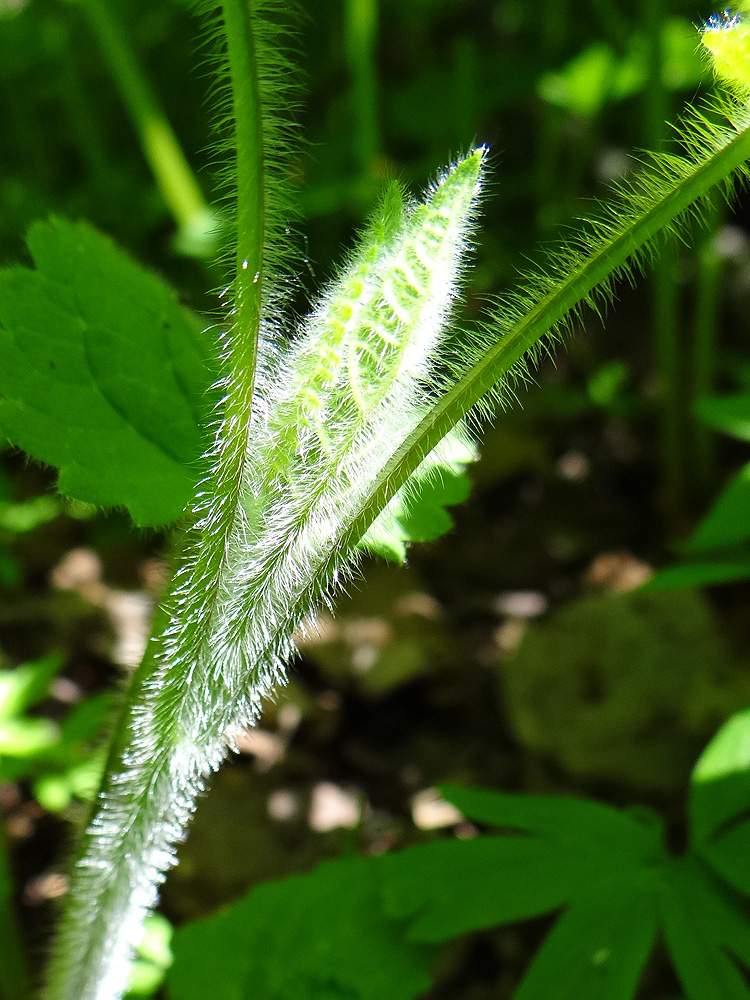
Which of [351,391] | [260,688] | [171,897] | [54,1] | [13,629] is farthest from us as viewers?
[54,1]

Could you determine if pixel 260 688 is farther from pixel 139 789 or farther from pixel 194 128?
pixel 194 128

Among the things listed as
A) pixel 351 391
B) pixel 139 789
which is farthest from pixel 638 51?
pixel 139 789

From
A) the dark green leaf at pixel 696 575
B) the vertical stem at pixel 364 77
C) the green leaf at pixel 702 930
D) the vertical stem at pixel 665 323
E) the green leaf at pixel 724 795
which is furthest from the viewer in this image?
the vertical stem at pixel 364 77

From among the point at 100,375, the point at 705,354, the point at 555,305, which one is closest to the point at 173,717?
the point at 100,375

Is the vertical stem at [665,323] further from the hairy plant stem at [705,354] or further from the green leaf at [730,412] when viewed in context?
the green leaf at [730,412]

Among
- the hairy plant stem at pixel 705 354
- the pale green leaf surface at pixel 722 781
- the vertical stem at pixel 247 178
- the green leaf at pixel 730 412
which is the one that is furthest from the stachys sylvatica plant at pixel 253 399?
the hairy plant stem at pixel 705 354

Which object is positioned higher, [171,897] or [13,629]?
[13,629]
